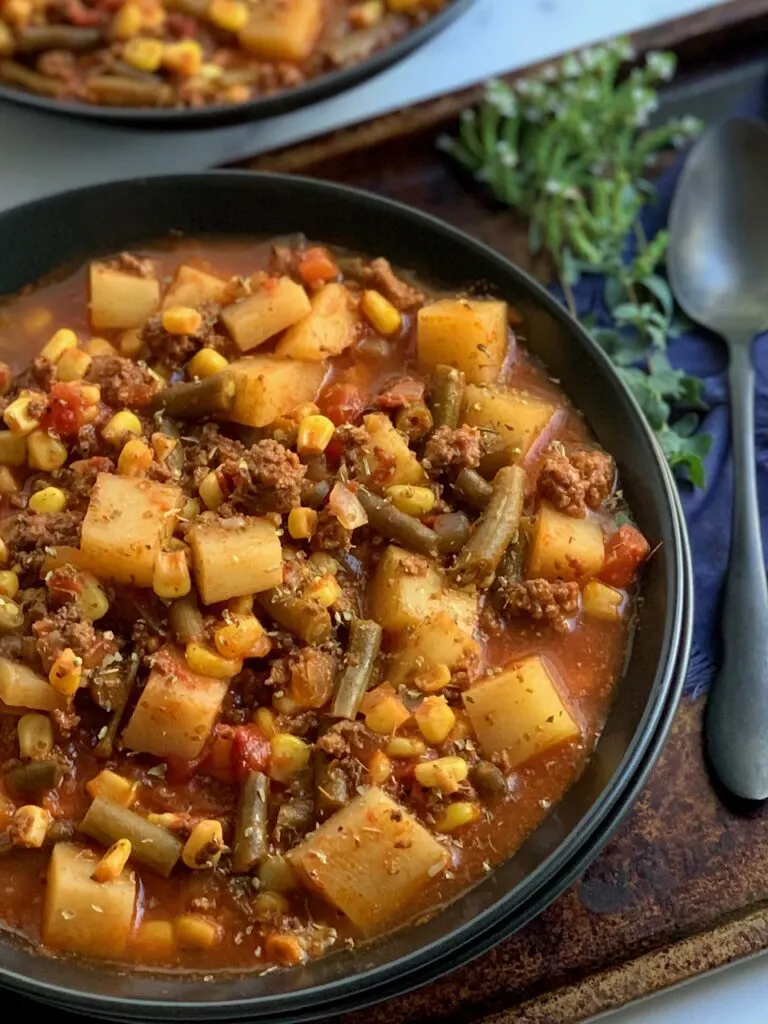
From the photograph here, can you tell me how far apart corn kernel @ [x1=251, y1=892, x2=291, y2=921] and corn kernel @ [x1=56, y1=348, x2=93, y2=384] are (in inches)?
71.3

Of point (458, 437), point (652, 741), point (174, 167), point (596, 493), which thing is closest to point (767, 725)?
point (652, 741)

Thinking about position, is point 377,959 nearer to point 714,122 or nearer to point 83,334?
point 83,334

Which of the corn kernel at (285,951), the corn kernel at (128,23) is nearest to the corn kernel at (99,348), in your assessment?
the corn kernel at (128,23)

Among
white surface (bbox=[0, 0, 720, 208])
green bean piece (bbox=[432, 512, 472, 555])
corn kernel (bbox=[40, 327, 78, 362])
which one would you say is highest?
white surface (bbox=[0, 0, 720, 208])

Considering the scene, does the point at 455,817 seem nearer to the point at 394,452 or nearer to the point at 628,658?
the point at 628,658

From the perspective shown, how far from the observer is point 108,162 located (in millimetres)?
5090

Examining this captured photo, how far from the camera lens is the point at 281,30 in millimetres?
5004

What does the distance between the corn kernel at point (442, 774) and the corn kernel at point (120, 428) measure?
4.65 feet

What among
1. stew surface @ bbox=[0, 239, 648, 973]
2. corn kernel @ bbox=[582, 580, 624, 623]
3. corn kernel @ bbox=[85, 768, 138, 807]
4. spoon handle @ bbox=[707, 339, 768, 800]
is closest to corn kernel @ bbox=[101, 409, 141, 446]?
stew surface @ bbox=[0, 239, 648, 973]

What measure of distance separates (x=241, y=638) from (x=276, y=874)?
26.3 inches

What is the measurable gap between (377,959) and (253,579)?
1.12 meters

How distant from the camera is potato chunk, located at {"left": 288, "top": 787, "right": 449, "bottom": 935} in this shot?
317cm

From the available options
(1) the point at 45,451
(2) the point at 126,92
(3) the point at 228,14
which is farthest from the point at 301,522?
(3) the point at 228,14

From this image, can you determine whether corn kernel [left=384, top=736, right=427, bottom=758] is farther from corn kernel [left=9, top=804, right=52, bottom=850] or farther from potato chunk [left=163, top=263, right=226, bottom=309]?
potato chunk [left=163, top=263, right=226, bottom=309]
